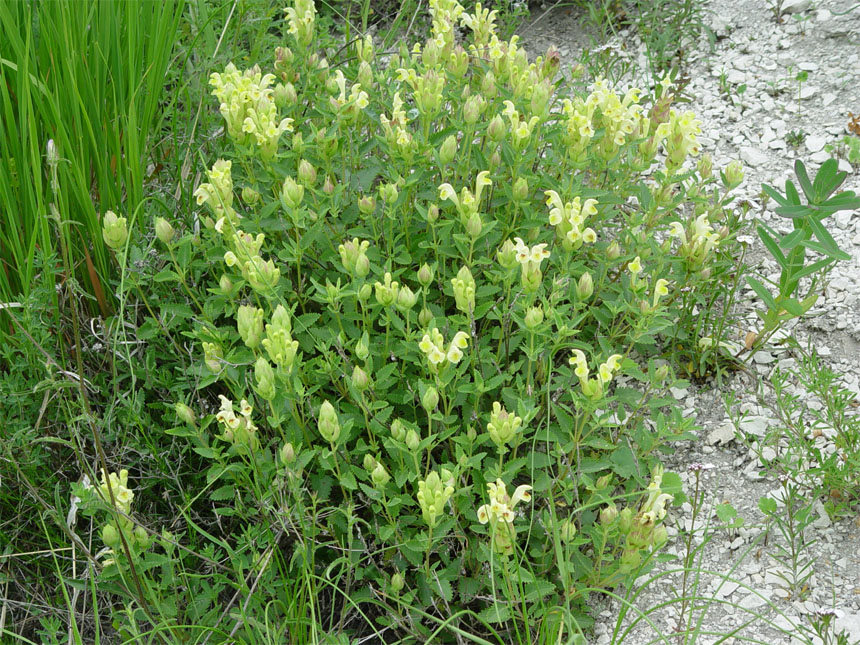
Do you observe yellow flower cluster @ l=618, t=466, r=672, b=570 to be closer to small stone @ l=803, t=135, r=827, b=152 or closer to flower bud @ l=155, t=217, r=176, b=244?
flower bud @ l=155, t=217, r=176, b=244

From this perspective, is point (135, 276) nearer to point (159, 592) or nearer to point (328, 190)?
point (328, 190)

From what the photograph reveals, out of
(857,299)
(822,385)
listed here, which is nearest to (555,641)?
(822,385)

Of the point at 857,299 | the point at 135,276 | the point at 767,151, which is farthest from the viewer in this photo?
the point at 767,151

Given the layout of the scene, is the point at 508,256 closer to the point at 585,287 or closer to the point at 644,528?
the point at 585,287

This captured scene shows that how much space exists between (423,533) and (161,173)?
1.72 metres

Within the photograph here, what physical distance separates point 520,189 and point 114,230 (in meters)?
1.13

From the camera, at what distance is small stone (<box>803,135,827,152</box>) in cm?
338

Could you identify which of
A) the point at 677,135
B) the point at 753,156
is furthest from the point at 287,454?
the point at 753,156

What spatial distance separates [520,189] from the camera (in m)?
2.37

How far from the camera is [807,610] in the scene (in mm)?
2119

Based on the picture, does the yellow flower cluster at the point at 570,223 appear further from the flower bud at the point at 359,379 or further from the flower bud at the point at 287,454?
the flower bud at the point at 287,454

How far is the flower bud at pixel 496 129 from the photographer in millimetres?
2377

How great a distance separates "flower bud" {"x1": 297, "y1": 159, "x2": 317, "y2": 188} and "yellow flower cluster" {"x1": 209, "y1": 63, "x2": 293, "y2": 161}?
13cm

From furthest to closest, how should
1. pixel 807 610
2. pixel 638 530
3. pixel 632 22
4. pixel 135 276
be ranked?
1. pixel 632 22
2. pixel 135 276
3. pixel 807 610
4. pixel 638 530
